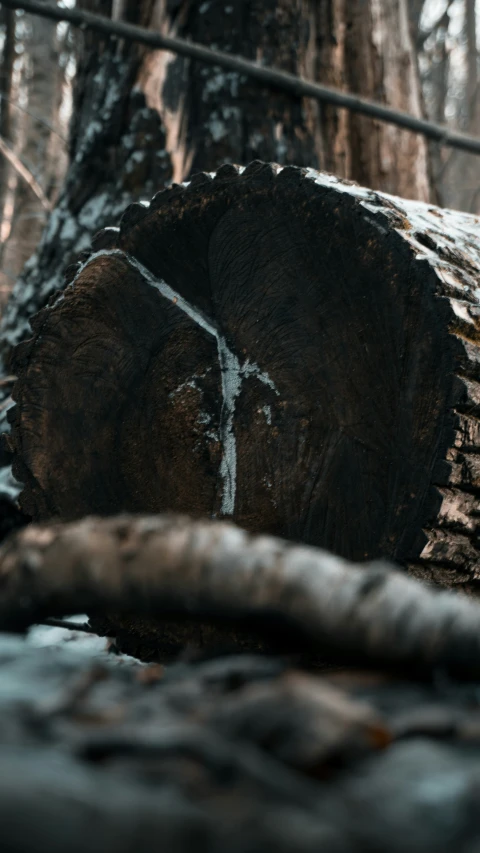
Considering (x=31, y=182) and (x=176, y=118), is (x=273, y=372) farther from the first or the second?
(x=31, y=182)

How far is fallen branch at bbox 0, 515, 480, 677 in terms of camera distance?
2.90 feet

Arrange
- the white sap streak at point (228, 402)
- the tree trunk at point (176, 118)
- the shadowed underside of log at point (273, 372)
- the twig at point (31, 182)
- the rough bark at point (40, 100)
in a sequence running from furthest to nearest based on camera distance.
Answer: the rough bark at point (40, 100) → the twig at point (31, 182) → the tree trunk at point (176, 118) → the white sap streak at point (228, 402) → the shadowed underside of log at point (273, 372)

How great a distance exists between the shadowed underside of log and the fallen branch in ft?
2.20

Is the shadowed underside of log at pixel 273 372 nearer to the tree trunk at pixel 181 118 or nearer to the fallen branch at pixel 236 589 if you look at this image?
the fallen branch at pixel 236 589

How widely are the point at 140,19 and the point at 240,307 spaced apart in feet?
7.92

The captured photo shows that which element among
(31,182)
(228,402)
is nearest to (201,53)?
(228,402)

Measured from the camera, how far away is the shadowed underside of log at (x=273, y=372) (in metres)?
1.58

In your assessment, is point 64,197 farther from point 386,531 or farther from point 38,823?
point 38,823

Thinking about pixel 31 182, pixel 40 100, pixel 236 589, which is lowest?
pixel 236 589

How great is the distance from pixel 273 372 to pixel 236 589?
950 millimetres

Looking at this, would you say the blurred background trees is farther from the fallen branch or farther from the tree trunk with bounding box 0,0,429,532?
the fallen branch

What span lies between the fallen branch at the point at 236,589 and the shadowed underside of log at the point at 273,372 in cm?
67

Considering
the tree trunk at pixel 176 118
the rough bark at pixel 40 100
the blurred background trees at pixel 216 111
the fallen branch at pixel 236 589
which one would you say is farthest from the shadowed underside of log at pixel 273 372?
the rough bark at pixel 40 100

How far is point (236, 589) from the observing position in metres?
0.90
